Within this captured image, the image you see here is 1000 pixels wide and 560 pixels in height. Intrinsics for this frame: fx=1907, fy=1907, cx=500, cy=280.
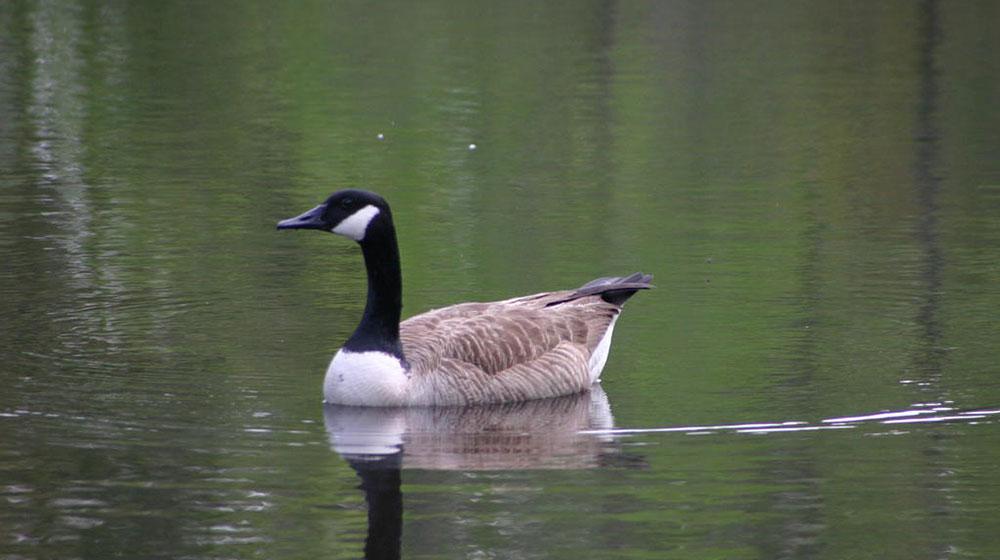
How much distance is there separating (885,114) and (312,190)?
9.23 m

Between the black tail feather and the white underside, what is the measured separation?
0.23 metres

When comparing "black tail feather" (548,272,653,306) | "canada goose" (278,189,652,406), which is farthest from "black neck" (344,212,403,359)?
"black tail feather" (548,272,653,306)

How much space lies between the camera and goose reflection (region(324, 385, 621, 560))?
9750 millimetres

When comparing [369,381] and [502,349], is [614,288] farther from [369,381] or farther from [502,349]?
[369,381]

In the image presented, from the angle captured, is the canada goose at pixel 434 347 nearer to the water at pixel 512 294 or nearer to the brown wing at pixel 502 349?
the brown wing at pixel 502 349

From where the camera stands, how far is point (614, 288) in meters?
12.2

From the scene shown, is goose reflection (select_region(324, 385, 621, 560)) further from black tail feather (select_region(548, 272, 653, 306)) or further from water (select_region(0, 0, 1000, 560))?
black tail feather (select_region(548, 272, 653, 306))

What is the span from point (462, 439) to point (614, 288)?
2.11m

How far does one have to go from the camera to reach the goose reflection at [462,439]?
384 inches

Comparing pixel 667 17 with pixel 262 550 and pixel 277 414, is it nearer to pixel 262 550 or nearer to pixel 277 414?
pixel 277 414

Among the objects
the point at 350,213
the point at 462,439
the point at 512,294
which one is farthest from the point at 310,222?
the point at 512,294

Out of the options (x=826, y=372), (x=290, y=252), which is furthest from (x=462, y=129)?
(x=826, y=372)

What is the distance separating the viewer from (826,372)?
1175 cm

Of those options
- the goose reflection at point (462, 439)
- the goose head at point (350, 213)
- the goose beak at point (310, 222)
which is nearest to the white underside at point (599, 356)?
the goose reflection at point (462, 439)
